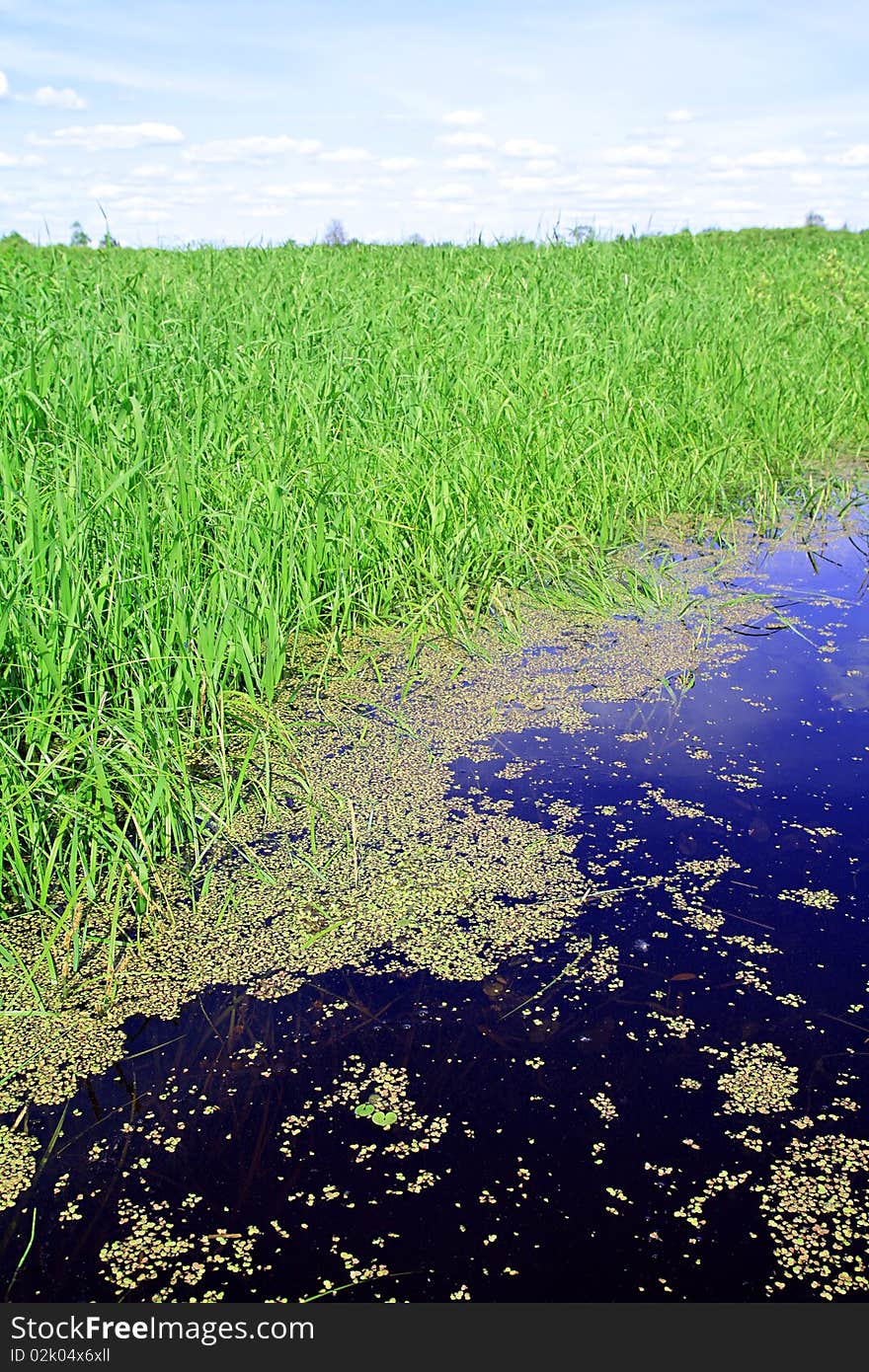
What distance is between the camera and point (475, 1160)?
131 cm

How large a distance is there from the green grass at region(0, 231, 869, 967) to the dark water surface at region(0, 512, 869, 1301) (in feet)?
1.57

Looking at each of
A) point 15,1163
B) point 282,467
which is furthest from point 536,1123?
point 282,467

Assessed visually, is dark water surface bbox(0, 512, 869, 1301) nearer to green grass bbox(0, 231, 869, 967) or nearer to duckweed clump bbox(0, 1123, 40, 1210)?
duckweed clump bbox(0, 1123, 40, 1210)

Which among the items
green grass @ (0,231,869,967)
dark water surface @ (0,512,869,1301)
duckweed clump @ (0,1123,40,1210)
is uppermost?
green grass @ (0,231,869,967)

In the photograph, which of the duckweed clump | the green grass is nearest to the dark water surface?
the duckweed clump

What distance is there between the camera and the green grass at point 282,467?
6.81 feet

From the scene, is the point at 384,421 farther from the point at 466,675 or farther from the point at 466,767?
the point at 466,767

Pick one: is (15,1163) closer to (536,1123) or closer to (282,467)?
(536,1123)

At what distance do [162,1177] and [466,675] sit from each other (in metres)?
1.72

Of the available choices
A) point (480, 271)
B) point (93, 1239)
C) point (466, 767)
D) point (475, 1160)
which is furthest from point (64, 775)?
point (480, 271)

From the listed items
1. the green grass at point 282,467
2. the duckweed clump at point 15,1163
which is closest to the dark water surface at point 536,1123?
the duckweed clump at point 15,1163

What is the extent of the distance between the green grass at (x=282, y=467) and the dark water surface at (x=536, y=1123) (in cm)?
48

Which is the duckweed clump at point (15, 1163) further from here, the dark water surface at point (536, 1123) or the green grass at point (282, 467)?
the green grass at point (282, 467)

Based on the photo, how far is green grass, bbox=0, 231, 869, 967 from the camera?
81.7 inches
